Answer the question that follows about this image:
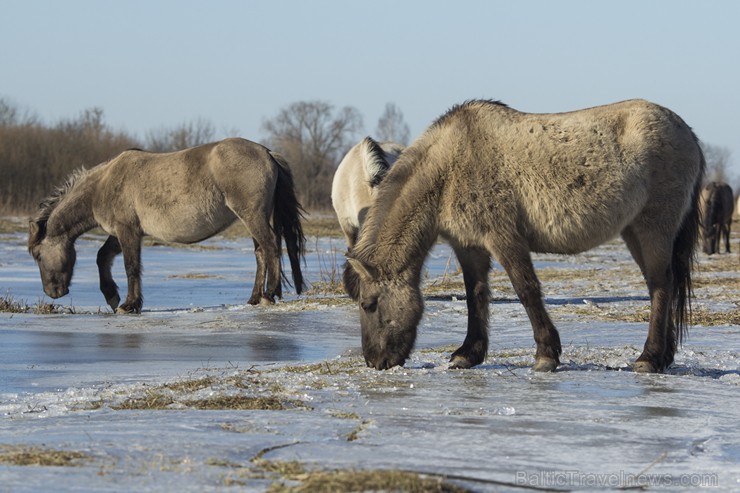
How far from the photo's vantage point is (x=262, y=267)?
1345 cm

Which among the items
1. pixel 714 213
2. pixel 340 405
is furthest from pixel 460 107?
pixel 714 213

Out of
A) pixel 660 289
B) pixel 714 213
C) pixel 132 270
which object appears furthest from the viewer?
pixel 714 213

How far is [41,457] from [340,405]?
1.82 metres

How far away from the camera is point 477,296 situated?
789cm

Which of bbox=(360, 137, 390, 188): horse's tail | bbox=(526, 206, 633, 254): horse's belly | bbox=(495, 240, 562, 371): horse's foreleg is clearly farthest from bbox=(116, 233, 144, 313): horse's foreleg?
bbox=(495, 240, 562, 371): horse's foreleg

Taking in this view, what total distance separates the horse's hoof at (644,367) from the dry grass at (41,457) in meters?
4.17

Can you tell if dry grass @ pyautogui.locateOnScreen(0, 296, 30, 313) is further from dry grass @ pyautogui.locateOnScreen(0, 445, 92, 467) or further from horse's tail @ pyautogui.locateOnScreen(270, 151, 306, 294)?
dry grass @ pyautogui.locateOnScreen(0, 445, 92, 467)

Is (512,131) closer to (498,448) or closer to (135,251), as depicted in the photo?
(498,448)

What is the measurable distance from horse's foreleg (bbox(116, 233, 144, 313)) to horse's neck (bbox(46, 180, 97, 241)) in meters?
0.64

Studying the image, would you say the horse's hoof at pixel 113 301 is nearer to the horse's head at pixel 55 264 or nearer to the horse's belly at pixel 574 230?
the horse's head at pixel 55 264

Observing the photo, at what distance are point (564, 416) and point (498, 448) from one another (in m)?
0.95

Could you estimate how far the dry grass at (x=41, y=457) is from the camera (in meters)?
4.12

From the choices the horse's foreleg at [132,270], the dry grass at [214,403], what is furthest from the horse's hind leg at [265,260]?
the dry grass at [214,403]

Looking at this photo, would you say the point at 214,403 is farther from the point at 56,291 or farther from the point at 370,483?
the point at 56,291
